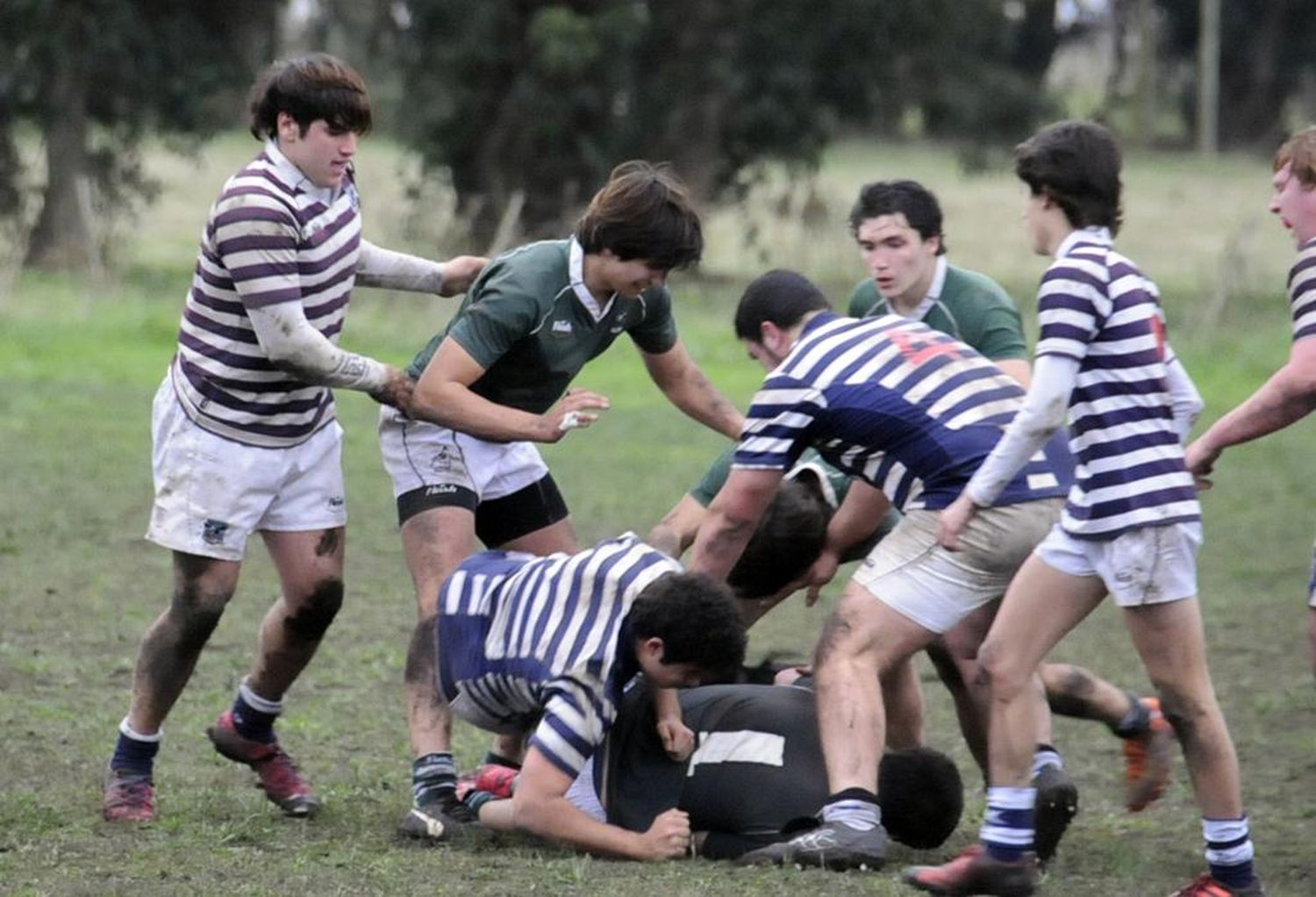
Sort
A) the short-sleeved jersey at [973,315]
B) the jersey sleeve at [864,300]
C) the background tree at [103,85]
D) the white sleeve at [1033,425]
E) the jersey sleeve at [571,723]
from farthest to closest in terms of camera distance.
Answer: the background tree at [103,85] < the jersey sleeve at [864,300] < the short-sleeved jersey at [973,315] < the jersey sleeve at [571,723] < the white sleeve at [1033,425]

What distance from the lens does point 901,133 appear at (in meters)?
44.6

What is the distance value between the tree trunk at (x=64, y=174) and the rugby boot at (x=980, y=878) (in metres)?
19.9

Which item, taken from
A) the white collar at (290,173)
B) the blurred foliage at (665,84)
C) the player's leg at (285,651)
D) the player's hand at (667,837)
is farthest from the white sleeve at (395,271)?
the blurred foliage at (665,84)

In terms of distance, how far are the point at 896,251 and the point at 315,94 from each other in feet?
5.90

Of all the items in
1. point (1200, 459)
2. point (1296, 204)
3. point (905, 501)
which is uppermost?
point (1296, 204)

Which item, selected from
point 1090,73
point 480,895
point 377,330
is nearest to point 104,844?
point 480,895

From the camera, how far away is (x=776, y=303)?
233 inches

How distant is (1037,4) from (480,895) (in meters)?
45.5

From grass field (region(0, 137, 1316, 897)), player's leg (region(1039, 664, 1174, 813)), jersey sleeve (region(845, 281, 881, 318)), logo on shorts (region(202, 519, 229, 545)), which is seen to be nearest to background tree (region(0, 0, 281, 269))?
grass field (region(0, 137, 1316, 897))

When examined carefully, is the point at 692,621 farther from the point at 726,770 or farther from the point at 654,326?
the point at 654,326

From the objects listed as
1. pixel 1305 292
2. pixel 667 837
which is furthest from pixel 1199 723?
pixel 667 837

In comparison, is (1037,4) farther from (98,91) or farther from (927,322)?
(927,322)

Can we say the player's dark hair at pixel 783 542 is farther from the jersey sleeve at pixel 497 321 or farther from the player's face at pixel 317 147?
the player's face at pixel 317 147

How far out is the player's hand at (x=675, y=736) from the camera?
218 inches
